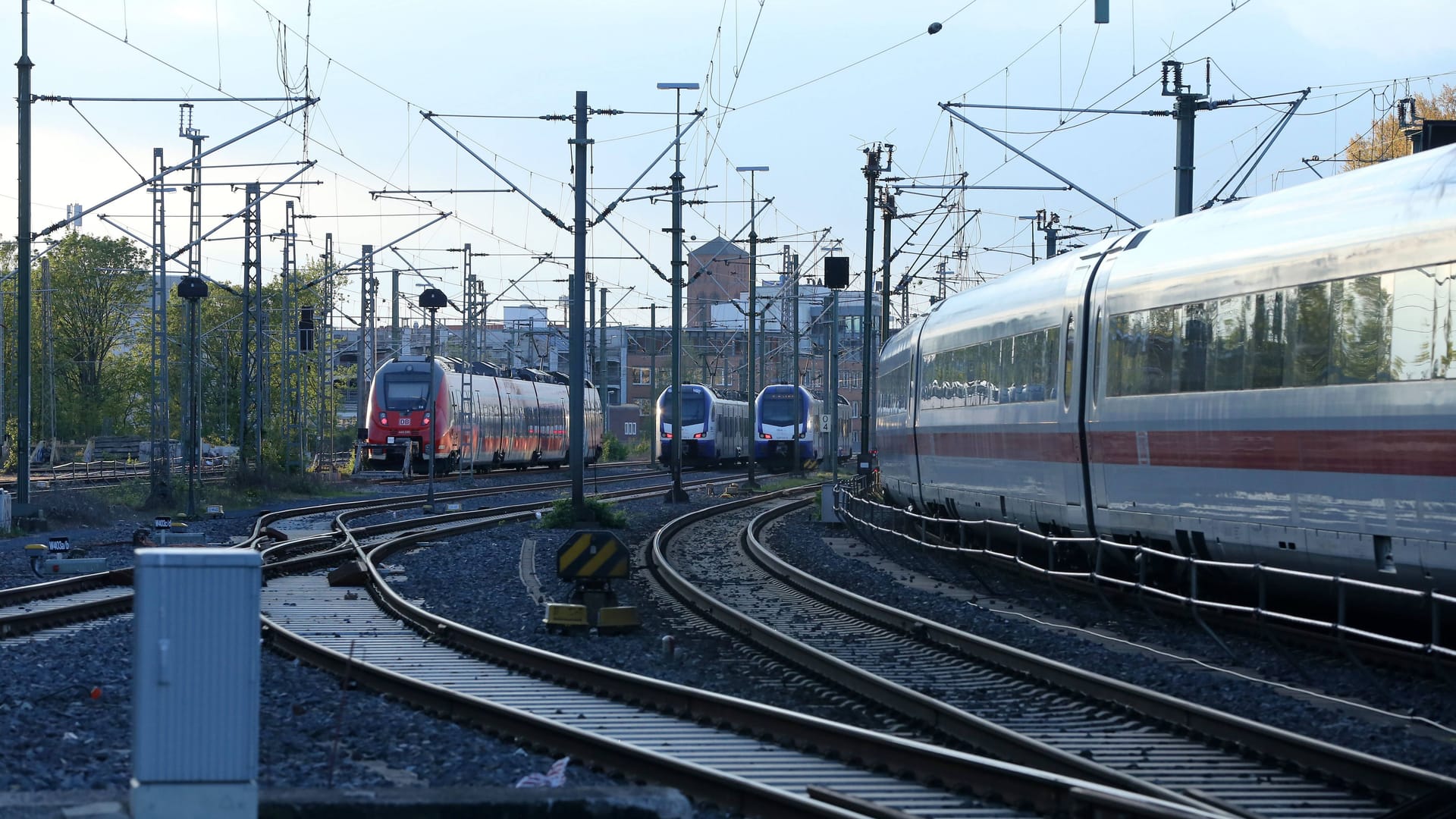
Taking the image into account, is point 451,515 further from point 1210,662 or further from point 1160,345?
point 1210,662

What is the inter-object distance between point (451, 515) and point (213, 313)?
188 feet

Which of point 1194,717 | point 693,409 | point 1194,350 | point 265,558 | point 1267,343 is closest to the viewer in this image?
point 1194,717

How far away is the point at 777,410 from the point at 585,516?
31.2 metres

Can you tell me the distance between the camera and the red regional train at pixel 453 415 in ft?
158

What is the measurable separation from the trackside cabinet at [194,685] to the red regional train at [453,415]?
37160 millimetres

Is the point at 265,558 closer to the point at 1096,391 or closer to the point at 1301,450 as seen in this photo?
the point at 1096,391

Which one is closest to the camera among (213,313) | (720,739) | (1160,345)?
(720,739)

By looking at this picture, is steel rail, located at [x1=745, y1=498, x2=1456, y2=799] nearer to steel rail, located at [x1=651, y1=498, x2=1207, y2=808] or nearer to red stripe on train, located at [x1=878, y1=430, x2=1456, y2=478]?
steel rail, located at [x1=651, y1=498, x2=1207, y2=808]

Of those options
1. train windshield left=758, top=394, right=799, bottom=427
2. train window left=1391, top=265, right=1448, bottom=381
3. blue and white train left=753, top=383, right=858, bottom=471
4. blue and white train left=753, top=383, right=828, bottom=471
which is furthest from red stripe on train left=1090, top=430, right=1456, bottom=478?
train windshield left=758, top=394, right=799, bottom=427

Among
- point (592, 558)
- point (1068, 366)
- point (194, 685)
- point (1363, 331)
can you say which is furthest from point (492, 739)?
point (1068, 366)

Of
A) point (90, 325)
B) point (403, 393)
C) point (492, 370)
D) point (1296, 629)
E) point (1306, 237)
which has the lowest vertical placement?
point (1296, 629)

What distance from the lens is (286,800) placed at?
6145 millimetres

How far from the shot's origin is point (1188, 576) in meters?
15.5

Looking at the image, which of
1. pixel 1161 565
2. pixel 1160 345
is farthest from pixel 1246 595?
pixel 1160 345
